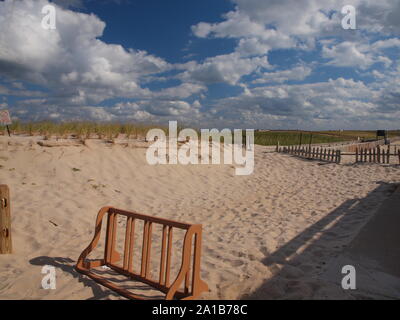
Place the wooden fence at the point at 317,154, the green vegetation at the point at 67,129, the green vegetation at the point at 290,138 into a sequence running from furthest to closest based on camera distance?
the green vegetation at the point at 290,138
the wooden fence at the point at 317,154
the green vegetation at the point at 67,129

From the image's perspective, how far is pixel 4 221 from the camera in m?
4.74

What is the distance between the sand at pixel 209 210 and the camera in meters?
3.98

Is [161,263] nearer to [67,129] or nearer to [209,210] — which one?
[209,210]

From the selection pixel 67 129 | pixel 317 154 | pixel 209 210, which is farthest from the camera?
pixel 317 154

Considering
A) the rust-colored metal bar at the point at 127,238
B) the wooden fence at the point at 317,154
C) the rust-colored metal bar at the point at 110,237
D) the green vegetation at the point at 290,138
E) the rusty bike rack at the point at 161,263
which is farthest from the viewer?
→ the green vegetation at the point at 290,138

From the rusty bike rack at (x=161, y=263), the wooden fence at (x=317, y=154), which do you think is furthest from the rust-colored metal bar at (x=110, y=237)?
the wooden fence at (x=317, y=154)

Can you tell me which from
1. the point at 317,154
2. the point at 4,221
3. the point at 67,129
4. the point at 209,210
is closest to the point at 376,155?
the point at 317,154

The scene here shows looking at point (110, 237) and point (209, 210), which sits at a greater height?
point (110, 237)

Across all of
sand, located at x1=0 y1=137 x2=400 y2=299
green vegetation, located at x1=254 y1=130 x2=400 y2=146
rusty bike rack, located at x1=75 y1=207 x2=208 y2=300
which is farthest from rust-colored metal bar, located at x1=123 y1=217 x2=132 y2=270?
green vegetation, located at x1=254 y1=130 x2=400 y2=146

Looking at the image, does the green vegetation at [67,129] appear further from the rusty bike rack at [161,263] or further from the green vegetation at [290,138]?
the green vegetation at [290,138]

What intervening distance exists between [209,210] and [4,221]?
16.2ft

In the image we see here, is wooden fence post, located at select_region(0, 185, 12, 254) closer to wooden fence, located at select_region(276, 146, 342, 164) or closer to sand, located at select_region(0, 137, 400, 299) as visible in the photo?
sand, located at select_region(0, 137, 400, 299)

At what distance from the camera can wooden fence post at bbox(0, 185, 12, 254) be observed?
4.71 metres

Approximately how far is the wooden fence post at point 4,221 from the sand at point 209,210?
156mm
